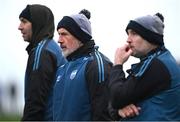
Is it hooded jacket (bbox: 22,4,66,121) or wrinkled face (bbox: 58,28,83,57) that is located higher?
wrinkled face (bbox: 58,28,83,57)

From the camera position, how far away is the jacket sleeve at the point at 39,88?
10711mm

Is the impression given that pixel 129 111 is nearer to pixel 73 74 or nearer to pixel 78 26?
pixel 73 74

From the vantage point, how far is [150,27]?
9781mm

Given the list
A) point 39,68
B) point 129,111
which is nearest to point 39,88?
point 39,68

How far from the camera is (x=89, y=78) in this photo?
1022 cm

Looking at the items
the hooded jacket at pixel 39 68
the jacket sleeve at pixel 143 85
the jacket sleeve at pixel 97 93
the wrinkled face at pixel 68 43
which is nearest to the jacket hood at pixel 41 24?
the hooded jacket at pixel 39 68

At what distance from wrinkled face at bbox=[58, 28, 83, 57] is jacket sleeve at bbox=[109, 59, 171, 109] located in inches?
43.5

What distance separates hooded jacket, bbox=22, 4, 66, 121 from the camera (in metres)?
10.7

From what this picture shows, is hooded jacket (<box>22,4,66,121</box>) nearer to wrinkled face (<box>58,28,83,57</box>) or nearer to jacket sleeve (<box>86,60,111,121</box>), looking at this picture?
wrinkled face (<box>58,28,83,57</box>)

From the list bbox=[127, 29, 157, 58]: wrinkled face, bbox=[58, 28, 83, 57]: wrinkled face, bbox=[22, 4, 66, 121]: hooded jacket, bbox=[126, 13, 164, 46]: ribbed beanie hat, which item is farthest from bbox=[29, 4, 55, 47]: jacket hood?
bbox=[127, 29, 157, 58]: wrinkled face

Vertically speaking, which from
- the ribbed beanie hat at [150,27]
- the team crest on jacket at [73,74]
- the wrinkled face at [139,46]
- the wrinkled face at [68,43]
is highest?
the ribbed beanie hat at [150,27]

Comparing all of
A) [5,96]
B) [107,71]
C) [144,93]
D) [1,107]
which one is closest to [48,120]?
[107,71]

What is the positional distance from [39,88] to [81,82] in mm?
658

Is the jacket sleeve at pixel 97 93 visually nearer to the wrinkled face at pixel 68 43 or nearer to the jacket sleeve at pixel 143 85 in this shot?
the wrinkled face at pixel 68 43
